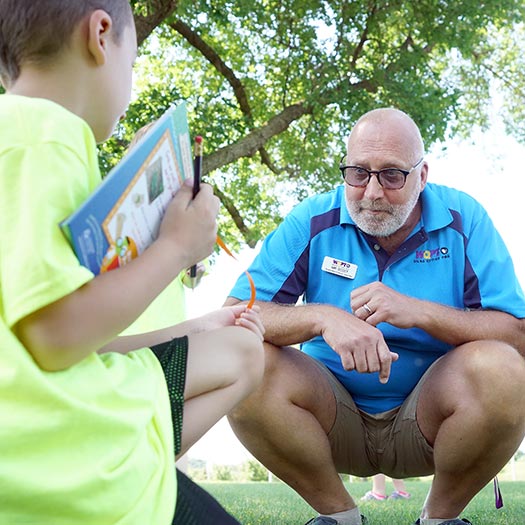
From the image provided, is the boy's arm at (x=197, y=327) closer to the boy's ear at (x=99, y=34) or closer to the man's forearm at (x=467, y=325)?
the boy's ear at (x=99, y=34)

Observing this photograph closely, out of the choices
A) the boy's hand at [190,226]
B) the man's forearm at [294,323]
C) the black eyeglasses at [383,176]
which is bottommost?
the man's forearm at [294,323]

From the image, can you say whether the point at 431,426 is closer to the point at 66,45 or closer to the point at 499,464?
the point at 499,464

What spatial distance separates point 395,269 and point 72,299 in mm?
2139

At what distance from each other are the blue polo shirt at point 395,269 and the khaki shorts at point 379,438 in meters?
0.06

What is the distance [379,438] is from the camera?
3.32 metres

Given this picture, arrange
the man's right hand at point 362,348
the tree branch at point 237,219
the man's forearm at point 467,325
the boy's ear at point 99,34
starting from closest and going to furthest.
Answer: the boy's ear at point 99,34
the man's right hand at point 362,348
the man's forearm at point 467,325
the tree branch at point 237,219

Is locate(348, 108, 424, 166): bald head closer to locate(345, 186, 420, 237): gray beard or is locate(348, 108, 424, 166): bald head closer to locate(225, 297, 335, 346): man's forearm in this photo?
locate(345, 186, 420, 237): gray beard

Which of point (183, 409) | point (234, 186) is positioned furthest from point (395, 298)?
point (234, 186)

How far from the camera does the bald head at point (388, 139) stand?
346 cm

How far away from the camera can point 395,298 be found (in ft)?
9.85

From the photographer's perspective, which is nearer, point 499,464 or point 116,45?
point 116,45

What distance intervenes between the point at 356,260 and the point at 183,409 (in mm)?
1734

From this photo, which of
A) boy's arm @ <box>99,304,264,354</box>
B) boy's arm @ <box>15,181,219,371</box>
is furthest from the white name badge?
boy's arm @ <box>15,181,219,371</box>

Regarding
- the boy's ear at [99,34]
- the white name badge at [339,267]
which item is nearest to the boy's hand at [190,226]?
the boy's ear at [99,34]
